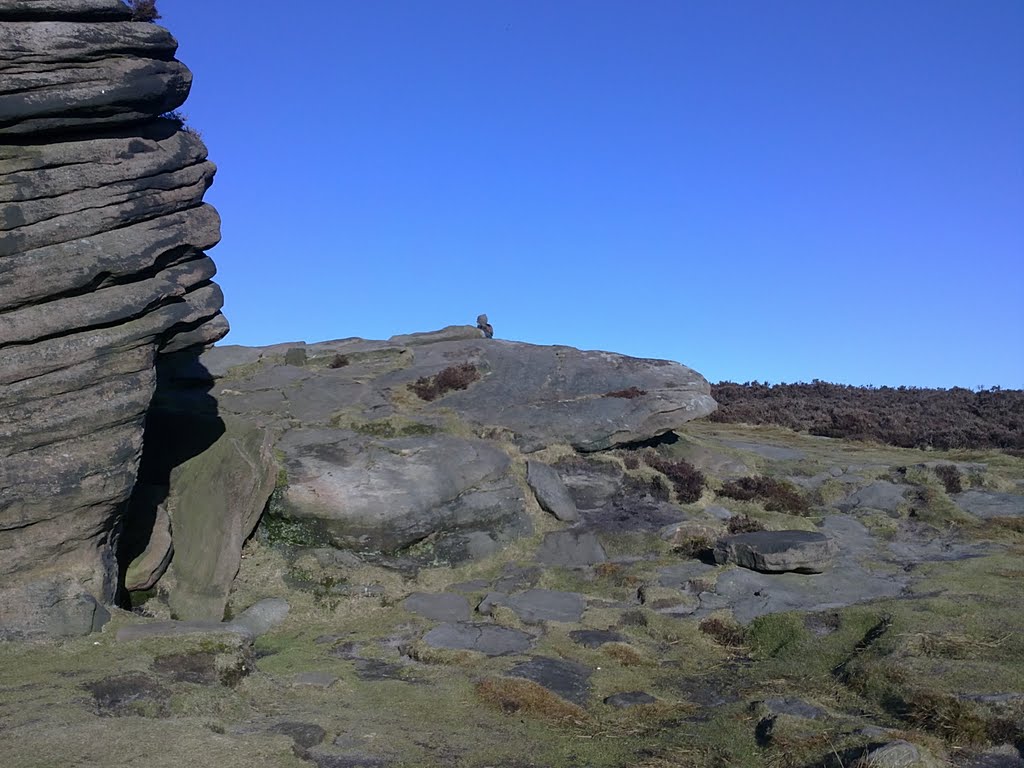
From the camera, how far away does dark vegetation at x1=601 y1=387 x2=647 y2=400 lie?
2364cm

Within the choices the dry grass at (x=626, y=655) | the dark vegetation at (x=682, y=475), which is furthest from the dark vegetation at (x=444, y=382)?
the dry grass at (x=626, y=655)

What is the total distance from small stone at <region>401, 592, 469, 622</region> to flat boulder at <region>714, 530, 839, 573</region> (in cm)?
535

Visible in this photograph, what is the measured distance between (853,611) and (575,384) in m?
10.9

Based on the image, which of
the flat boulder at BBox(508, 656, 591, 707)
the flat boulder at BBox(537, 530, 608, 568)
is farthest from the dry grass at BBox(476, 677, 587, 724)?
the flat boulder at BBox(537, 530, 608, 568)

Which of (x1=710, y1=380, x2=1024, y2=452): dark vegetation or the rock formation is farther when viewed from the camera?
(x1=710, y1=380, x2=1024, y2=452): dark vegetation

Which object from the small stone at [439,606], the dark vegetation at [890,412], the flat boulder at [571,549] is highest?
the dark vegetation at [890,412]

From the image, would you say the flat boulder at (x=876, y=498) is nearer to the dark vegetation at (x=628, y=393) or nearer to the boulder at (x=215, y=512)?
the dark vegetation at (x=628, y=393)

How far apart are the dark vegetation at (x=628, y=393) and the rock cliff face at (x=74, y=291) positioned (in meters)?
12.4

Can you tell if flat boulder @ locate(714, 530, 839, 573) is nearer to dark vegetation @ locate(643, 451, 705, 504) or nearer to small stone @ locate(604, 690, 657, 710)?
dark vegetation @ locate(643, 451, 705, 504)

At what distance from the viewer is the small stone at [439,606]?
51.5 ft

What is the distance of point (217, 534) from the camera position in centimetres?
1614

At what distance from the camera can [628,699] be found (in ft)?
39.7

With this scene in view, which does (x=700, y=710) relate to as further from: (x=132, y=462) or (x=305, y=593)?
(x=132, y=462)

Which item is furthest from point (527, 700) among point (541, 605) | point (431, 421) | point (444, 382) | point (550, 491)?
point (444, 382)
